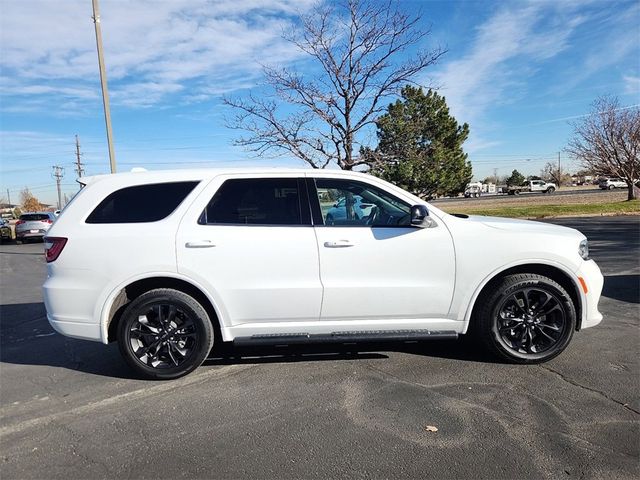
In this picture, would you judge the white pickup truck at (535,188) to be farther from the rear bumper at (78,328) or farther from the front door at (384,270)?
the rear bumper at (78,328)

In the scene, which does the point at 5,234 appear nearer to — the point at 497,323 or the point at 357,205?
the point at 357,205

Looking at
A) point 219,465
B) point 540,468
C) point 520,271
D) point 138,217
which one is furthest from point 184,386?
point 520,271

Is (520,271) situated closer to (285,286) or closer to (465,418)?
(465,418)

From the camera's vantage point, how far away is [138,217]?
399 centimetres

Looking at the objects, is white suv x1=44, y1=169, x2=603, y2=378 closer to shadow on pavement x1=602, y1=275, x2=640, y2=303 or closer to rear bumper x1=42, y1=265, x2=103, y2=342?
rear bumper x1=42, y1=265, x2=103, y2=342

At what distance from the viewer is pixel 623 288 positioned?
23.0 ft

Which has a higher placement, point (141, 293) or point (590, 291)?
point (141, 293)

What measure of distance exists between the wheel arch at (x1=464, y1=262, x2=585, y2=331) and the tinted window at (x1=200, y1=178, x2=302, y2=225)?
1.75 metres

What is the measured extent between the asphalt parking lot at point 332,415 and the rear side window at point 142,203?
1454 mm

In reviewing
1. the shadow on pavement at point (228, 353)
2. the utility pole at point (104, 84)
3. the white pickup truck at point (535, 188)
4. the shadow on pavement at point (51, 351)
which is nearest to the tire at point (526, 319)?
the shadow on pavement at point (228, 353)

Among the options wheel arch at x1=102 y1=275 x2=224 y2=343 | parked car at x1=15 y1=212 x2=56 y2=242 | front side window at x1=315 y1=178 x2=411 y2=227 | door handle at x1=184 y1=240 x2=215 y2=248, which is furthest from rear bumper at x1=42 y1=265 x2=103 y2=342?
parked car at x1=15 y1=212 x2=56 y2=242

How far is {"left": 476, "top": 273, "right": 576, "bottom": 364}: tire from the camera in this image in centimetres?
404

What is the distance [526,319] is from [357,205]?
6.02ft

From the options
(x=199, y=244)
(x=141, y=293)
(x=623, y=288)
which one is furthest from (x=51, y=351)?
(x=623, y=288)
